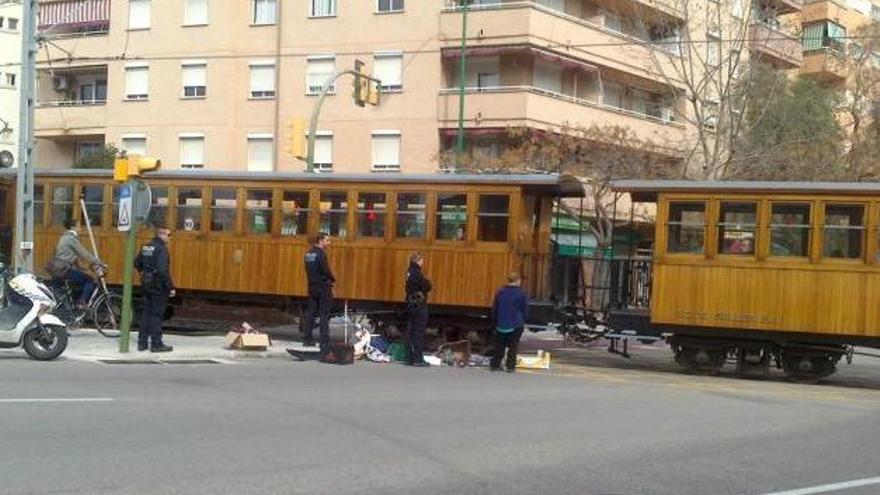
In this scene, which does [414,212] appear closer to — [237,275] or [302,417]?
[237,275]

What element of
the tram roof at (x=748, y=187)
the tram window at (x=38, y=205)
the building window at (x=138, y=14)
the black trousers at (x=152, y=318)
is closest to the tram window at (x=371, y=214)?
the black trousers at (x=152, y=318)

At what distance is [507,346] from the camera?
14938 millimetres

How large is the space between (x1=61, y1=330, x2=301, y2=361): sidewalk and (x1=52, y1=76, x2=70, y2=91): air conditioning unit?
30207 millimetres

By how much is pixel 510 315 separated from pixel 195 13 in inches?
1200

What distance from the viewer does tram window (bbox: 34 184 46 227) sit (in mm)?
18938

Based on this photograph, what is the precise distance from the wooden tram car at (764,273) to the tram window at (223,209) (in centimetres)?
679

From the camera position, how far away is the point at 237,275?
57.5 ft

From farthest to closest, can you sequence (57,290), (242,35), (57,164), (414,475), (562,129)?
1. (57,164)
2. (242,35)
3. (562,129)
4. (57,290)
5. (414,475)

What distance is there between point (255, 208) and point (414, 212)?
2.99 meters

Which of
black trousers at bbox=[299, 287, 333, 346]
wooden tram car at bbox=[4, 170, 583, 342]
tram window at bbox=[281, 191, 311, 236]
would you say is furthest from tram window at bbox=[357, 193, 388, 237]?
black trousers at bbox=[299, 287, 333, 346]

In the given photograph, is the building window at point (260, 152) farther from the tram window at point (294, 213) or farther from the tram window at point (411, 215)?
the tram window at point (411, 215)

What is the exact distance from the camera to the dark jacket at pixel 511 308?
1448 centimetres

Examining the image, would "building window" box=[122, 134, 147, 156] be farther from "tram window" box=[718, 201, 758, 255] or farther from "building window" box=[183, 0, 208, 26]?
"tram window" box=[718, 201, 758, 255]

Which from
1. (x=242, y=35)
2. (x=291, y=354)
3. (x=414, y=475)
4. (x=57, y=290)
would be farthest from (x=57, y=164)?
(x=414, y=475)
